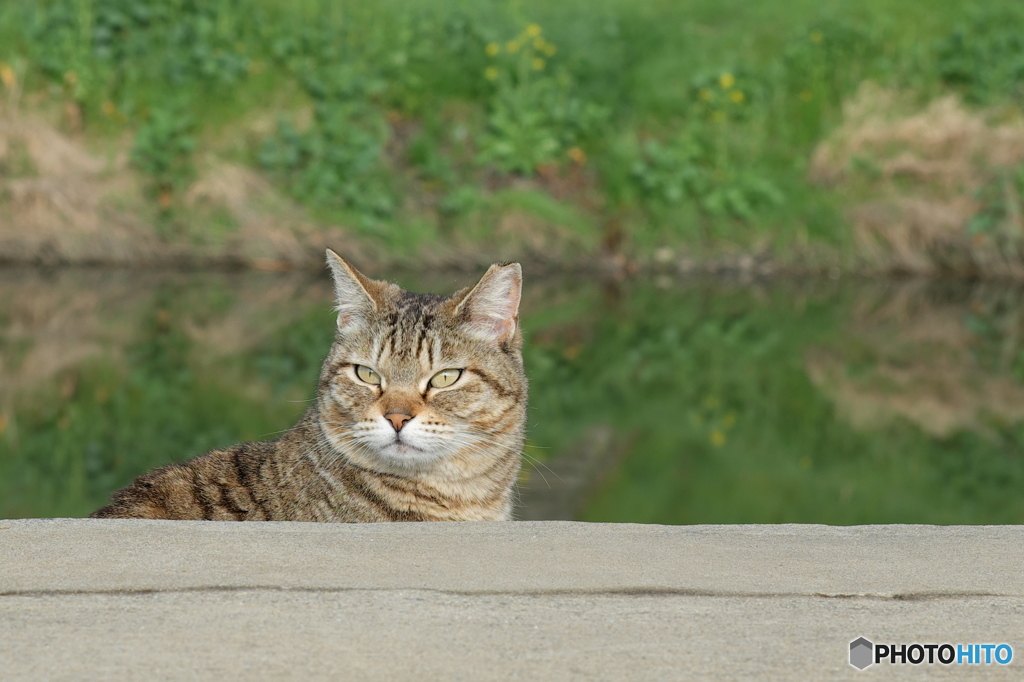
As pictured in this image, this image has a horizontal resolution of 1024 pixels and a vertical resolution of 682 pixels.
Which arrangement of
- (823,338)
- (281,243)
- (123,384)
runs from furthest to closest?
(281,243), (823,338), (123,384)

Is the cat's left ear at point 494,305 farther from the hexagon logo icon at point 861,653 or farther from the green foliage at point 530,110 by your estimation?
the green foliage at point 530,110

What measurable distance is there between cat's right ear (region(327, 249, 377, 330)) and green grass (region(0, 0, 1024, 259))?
644 centimetres

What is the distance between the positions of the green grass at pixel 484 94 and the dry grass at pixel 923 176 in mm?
224

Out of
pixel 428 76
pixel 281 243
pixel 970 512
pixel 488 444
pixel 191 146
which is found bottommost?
pixel 970 512

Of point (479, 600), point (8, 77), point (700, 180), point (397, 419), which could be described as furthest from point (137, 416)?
point (700, 180)

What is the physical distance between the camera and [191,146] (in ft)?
33.7

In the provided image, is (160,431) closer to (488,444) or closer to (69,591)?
(488,444)

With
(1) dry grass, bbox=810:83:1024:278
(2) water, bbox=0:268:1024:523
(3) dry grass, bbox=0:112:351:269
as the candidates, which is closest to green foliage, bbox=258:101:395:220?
(3) dry grass, bbox=0:112:351:269

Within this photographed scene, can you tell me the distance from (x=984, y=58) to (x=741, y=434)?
6.41 metres

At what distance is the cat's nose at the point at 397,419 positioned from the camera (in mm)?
3395

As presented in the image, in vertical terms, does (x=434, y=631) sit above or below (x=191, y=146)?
below

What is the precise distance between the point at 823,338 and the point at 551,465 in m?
3.52

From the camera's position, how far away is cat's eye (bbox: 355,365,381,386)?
11.7 feet

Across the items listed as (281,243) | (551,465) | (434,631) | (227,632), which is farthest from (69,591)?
(281,243)
